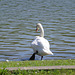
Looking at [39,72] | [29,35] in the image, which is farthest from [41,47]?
[29,35]

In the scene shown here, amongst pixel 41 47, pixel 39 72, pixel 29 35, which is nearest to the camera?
pixel 39 72

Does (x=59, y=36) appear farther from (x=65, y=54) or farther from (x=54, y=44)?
(x=65, y=54)

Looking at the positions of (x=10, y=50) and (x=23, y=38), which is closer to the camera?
(x=10, y=50)

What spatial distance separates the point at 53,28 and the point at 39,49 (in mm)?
7847

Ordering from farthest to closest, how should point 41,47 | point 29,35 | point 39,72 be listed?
point 29,35
point 41,47
point 39,72

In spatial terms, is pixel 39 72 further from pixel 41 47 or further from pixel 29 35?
pixel 29 35

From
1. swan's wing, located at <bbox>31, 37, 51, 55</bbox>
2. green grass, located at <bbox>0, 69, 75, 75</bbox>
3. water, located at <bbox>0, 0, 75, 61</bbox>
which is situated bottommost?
water, located at <bbox>0, 0, 75, 61</bbox>

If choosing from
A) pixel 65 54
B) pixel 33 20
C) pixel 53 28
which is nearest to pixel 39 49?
pixel 65 54

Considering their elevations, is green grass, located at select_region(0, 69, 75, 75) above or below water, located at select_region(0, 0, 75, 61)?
above

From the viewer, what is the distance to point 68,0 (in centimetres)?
4256

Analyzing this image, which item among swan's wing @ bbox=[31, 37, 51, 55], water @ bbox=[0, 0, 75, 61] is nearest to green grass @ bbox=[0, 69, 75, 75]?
swan's wing @ bbox=[31, 37, 51, 55]

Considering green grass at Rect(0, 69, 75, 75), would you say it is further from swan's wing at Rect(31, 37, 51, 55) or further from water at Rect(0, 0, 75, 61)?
water at Rect(0, 0, 75, 61)

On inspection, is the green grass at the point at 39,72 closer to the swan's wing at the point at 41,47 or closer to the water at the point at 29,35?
the swan's wing at the point at 41,47

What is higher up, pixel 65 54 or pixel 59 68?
pixel 59 68
